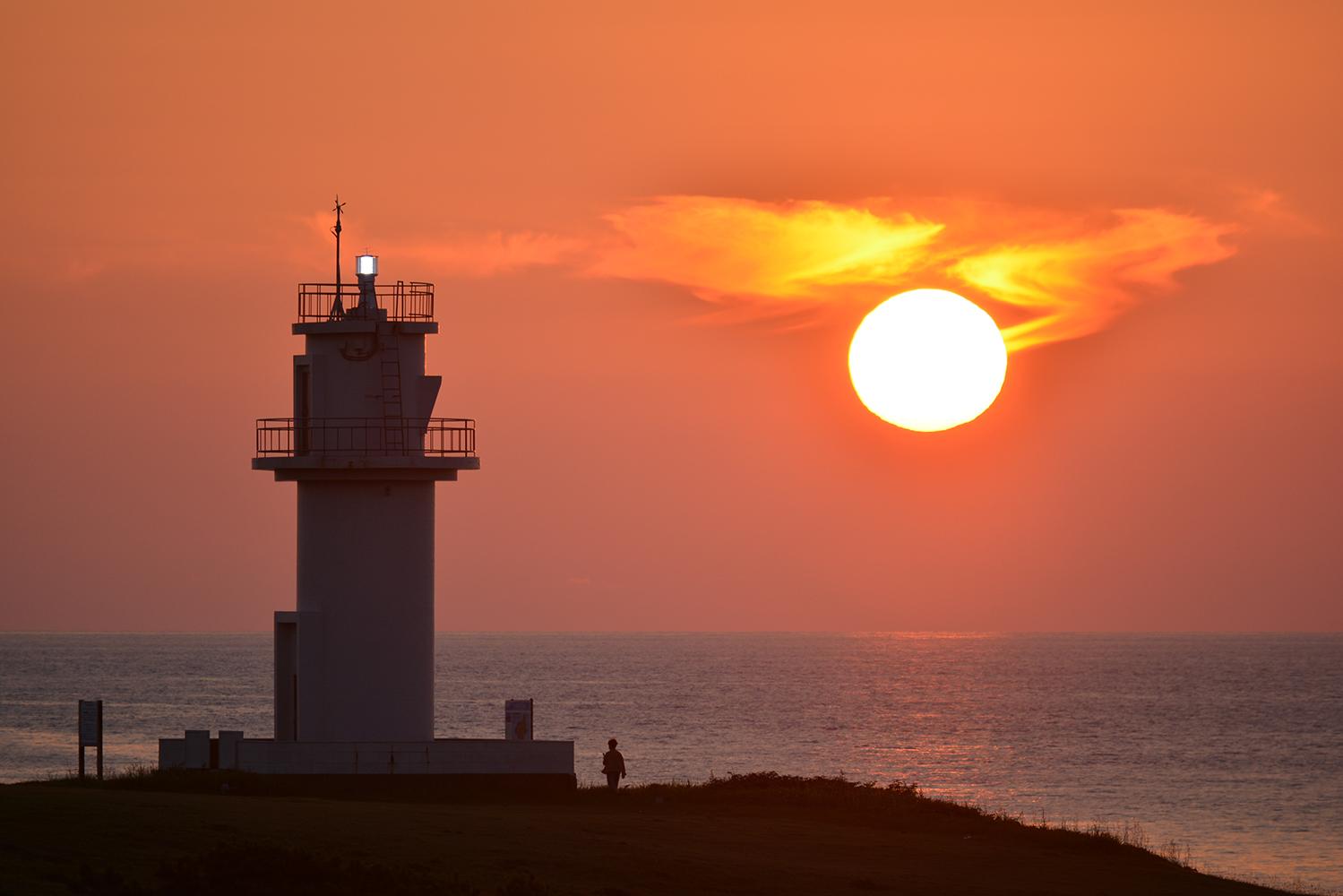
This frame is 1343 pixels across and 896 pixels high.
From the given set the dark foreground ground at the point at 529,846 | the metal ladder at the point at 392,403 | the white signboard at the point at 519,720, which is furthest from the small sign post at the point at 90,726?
the white signboard at the point at 519,720

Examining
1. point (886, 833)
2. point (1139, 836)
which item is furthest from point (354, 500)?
point (1139, 836)

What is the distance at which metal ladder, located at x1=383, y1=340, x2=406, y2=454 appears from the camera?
125 feet

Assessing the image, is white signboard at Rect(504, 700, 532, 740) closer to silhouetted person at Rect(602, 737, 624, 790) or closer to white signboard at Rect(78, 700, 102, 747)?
silhouetted person at Rect(602, 737, 624, 790)

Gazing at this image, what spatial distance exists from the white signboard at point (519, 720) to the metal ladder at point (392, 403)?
6.40 meters

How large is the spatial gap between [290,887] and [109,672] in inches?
7321

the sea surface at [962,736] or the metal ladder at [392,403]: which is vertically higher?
the metal ladder at [392,403]

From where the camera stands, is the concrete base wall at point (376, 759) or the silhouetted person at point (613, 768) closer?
the concrete base wall at point (376, 759)

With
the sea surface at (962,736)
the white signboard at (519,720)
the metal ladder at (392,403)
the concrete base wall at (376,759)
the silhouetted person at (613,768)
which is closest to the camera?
the concrete base wall at (376,759)

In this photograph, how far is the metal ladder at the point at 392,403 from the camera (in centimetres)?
3816

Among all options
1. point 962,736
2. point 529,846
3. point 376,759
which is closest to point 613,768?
point 376,759

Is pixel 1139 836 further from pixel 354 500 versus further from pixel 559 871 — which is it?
pixel 559 871

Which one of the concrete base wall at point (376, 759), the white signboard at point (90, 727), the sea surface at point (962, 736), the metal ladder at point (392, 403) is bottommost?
the sea surface at point (962, 736)

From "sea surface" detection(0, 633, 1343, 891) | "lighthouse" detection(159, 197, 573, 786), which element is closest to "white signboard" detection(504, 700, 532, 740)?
"lighthouse" detection(159, 197, 573, 786)

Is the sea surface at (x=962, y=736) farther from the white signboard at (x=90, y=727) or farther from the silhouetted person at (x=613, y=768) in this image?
the white signboard at (x=90, y=727)
